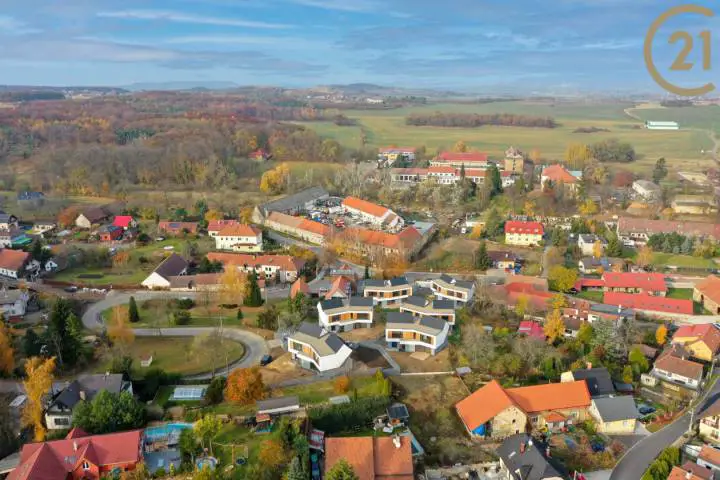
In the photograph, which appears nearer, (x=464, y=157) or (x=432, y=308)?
(x=432, y=308)

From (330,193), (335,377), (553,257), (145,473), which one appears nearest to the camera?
(145,473)

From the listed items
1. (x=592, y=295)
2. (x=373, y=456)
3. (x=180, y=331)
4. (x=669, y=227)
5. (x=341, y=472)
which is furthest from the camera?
(x=669, y=227)

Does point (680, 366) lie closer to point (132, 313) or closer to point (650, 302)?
point (650, 302)

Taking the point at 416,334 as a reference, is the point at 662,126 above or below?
above

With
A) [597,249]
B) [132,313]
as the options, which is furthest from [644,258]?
[132,313]

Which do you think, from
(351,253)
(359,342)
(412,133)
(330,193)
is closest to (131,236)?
(351,253)

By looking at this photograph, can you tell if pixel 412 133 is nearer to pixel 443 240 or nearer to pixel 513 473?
pixel 443 240

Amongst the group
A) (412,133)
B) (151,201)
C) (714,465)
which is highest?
(412,133)
